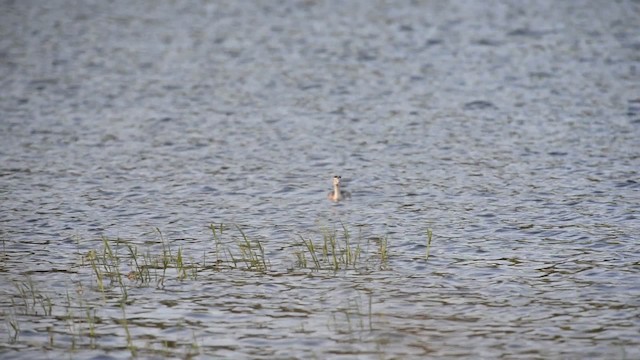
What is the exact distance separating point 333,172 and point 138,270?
7.21m

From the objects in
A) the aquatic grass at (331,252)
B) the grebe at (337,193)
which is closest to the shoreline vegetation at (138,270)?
the aquatic grass at (331,252)

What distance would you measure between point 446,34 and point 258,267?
74.1ft

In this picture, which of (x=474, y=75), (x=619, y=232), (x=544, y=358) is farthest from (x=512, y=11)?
(x=544, y=358)

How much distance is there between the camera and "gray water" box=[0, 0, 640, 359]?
13578 millimetres

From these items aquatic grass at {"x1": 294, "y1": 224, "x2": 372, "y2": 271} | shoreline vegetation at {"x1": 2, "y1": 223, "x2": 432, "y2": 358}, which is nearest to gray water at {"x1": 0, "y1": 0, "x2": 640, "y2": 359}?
shoreline vegetation at {"x1": 2, "y1": 223, "x2": 432, "y2": 358}

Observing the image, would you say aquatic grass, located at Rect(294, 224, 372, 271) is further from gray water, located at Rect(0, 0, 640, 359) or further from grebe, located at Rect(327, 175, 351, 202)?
grebe, located at Rect(327, 175, 351, 202)

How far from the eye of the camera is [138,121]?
27344mm

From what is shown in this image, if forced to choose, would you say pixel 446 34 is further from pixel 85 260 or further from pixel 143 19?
pixel 85 260

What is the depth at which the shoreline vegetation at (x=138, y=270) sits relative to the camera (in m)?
13.3

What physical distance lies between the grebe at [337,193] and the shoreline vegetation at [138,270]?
4.90ft

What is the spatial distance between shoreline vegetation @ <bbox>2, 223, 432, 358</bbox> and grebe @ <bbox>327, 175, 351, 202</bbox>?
149cm

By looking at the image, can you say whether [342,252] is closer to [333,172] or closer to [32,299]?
[32,299]

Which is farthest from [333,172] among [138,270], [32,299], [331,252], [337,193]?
[32,299]

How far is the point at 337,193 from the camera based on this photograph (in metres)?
19.9
